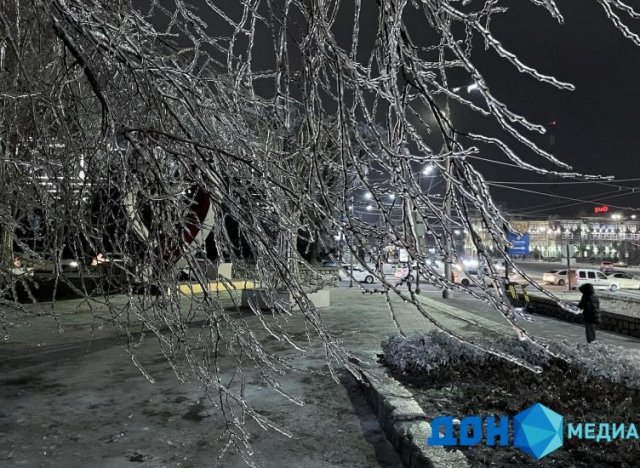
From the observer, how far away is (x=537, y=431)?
5.02m

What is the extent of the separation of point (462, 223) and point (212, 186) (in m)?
1.24

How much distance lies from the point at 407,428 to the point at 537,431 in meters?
1.35

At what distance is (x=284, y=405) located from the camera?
6.52 m

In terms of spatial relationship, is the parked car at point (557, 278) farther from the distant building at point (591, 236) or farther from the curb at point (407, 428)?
the distant building at point (591, 236)

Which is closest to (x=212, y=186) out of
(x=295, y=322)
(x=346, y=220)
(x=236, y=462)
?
(x=346, y=220)

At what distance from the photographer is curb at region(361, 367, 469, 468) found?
13.8 feet

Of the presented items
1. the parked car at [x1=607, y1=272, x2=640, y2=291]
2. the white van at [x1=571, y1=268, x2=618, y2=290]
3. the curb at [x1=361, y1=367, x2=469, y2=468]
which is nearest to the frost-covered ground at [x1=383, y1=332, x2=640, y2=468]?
the curb at [x1=361, y1=367, x2=469, y2=468]

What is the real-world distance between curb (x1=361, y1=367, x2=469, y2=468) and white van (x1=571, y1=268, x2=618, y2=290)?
33981 millimetres

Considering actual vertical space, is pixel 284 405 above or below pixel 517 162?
below

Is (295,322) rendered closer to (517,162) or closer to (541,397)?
(541,397)

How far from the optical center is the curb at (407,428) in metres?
4.19

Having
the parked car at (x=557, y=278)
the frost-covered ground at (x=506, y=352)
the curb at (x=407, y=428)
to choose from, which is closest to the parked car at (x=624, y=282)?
the parked car at (x=557, y=278)

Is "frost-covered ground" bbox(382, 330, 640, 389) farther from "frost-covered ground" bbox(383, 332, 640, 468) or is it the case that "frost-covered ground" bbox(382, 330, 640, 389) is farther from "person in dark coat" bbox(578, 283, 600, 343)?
"person in dark coat" bbox(578, 283, 600, 343)

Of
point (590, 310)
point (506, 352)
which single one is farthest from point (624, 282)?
point (506, 352)
